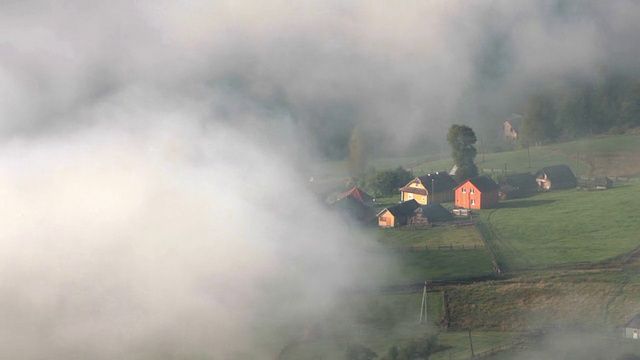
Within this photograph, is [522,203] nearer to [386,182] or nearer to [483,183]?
[483,183]

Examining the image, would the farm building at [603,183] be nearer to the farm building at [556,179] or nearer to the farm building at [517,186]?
the farm building at [556,179]

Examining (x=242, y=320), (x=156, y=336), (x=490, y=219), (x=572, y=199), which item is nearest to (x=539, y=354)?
(x=242, y=320)

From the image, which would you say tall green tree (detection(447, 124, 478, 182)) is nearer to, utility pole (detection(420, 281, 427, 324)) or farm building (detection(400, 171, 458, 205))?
farm building (detection(400, 171, 458, 205))

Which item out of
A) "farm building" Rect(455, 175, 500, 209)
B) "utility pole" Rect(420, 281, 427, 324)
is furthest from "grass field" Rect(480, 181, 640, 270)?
"utility pole" Rect(420, 281, 427, 324)

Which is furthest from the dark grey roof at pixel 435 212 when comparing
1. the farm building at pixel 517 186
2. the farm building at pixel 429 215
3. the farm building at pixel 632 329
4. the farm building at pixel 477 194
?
the farm building at pixel 632 329

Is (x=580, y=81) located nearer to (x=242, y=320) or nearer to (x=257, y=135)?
(x=257, y=135)

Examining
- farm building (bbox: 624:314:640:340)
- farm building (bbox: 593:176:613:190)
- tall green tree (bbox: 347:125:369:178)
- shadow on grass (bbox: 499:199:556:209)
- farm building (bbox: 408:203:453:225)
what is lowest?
farm building (bbox: 624:314:640:340)
